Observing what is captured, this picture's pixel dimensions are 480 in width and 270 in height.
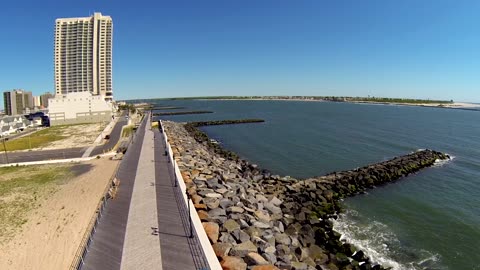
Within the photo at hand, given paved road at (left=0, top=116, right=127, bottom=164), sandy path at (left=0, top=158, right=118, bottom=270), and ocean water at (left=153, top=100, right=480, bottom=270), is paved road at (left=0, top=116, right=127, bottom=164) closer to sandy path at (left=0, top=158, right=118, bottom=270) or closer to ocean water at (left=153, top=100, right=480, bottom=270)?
sandy path at (left=0, top=158, right=118, bottom=270)

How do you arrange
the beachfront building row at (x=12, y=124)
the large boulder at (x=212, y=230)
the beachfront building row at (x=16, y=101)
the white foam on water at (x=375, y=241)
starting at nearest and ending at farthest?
the large boulder at (x=212, y=230), the white foam on water at (x=375, y=241), the beachfront building row at (x=12, y=124), the beachfront building row at (x=16, y=101)

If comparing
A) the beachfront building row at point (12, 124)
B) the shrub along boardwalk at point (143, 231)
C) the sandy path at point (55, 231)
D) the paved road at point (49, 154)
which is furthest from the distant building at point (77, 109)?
the shrub along boardwalk at point (143, 231)

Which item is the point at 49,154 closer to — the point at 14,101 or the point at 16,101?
the point at 14,101

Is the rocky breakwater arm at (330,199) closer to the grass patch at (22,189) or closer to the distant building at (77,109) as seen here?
the grass patch at (22,189)

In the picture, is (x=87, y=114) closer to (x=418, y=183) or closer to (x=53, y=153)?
(x=53, y=153)

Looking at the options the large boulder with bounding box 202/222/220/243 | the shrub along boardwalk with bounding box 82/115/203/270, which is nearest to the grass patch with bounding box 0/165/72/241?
the shrub along boardwalk with bounding box 82/115/203/270
